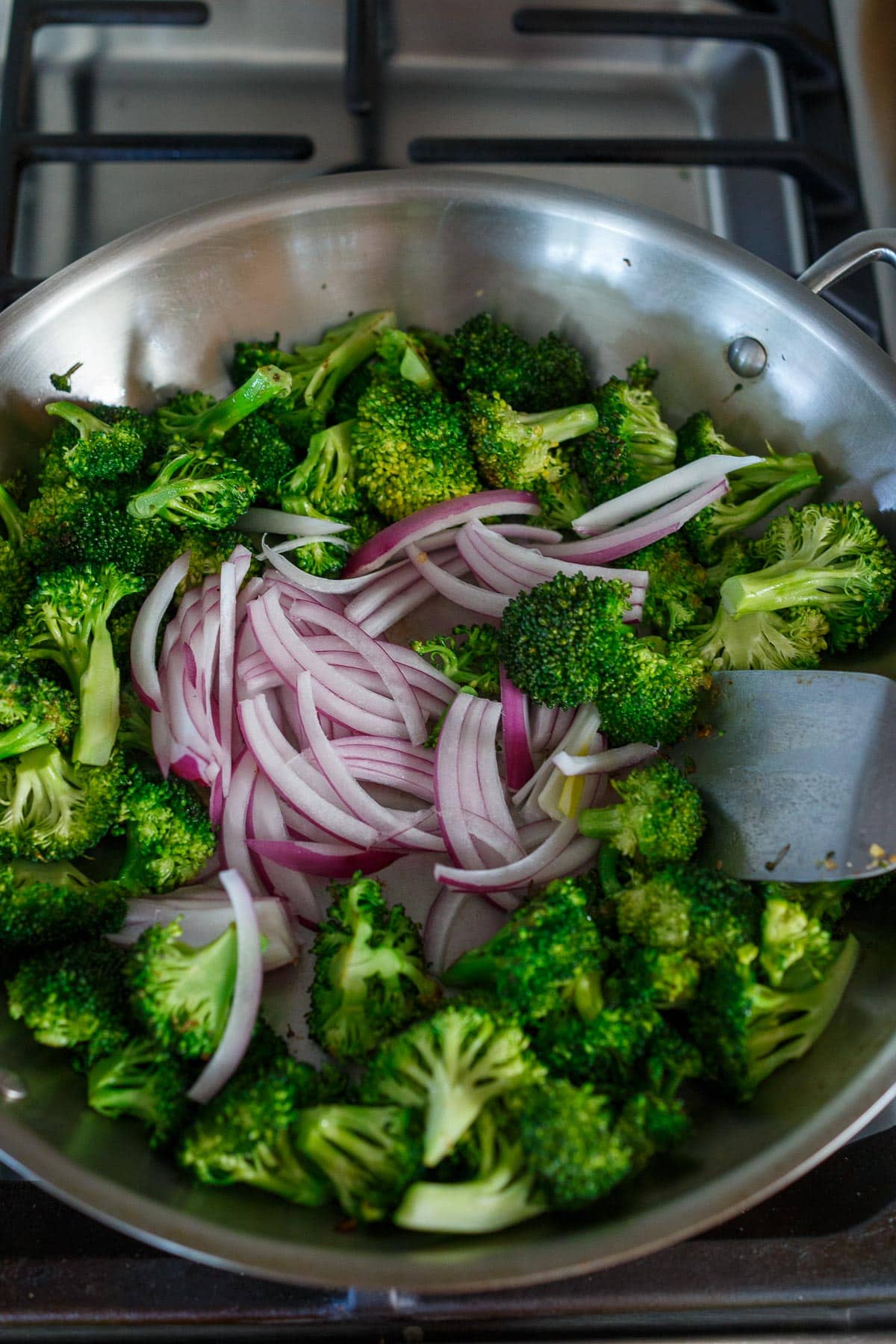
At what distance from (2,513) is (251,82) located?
3.77ft

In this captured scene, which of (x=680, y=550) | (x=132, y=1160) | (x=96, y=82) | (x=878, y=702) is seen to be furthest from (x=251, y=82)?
(x=132, y=1160)

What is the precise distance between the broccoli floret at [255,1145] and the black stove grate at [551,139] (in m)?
1.40

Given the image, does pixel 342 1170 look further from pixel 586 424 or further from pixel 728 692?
pixel 586 424

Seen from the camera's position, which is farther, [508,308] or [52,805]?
[508,308]

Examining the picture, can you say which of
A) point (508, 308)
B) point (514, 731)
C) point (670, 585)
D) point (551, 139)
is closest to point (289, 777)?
point (514, 731)

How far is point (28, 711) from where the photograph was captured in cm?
129

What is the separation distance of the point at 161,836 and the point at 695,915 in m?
0.69

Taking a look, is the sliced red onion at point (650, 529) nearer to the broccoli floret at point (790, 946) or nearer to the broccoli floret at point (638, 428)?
the broccoli floret at point (638, 428)

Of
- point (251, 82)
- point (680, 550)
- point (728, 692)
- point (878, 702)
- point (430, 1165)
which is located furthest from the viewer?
point (251, 82)

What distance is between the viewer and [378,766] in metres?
1.46

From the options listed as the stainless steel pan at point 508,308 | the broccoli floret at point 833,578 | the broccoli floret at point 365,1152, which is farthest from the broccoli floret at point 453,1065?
the broccoli floret at point 833,578

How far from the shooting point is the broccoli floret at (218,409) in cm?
150

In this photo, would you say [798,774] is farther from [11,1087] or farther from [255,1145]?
[11,1087]

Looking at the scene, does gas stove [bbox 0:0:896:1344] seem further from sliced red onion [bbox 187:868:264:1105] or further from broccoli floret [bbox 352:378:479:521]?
sliced red onion [bbox 187:868:264:1105]
